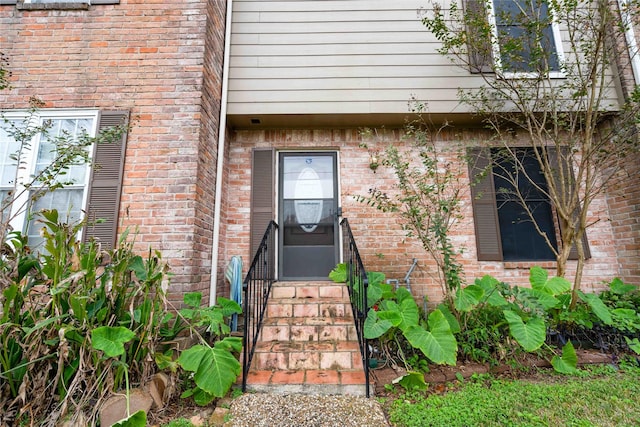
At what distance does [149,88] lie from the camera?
327cm

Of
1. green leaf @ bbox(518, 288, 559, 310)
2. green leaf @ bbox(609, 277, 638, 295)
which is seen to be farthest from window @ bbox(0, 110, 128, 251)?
green leaf @ bbox(609, 277, 638, 295)

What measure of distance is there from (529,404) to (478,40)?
12.1 ft

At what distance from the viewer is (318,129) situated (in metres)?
4.15

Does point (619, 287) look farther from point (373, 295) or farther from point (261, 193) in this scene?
point (261, 193)

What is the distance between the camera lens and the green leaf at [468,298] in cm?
274

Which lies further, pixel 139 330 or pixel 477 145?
pixel 477 145

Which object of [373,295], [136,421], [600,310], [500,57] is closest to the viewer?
[136,421]

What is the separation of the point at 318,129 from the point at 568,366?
11.7ft

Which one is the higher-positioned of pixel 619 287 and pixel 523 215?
pixel 523 215

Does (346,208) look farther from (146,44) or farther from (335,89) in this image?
(146,44)

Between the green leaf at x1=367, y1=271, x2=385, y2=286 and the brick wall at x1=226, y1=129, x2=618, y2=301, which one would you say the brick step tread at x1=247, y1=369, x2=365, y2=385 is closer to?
the green leaf at x1=367, y1=271, x2=385, y2=286

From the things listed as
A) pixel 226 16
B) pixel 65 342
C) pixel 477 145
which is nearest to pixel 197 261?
pixel 65 342

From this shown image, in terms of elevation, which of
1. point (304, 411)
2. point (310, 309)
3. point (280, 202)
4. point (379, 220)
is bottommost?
point (304, 411)

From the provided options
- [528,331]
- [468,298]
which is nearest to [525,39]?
[468,298]
